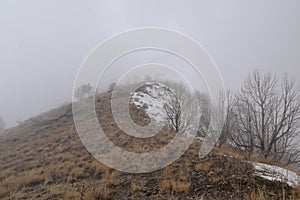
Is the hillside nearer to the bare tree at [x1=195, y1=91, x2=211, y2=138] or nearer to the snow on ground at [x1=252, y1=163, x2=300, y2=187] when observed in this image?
the snow on ground at [x1=252, y1=163, x2=300, y2=187]

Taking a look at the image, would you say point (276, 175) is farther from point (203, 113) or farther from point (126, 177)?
point (203, 113)

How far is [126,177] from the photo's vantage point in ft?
26.0

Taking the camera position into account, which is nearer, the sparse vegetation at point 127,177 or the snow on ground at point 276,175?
the sparse vegetation at point 127,177

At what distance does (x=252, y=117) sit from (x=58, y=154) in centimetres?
1229

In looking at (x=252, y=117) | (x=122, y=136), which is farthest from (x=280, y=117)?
(x=122, y=136)

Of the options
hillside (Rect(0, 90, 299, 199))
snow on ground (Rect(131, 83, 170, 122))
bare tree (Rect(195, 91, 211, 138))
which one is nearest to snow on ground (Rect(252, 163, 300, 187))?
hillside (Rect(0, 90, 299, 199))

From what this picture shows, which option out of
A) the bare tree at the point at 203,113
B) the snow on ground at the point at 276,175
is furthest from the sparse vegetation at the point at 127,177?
the bare tree at the point at 203,113

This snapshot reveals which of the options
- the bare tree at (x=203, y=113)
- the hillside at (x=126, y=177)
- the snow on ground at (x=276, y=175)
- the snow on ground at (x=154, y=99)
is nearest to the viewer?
the hillside at (x=126, y=177)

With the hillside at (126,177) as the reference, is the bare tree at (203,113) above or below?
above

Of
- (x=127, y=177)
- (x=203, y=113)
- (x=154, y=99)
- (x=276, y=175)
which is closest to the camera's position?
(x=276, y=175)

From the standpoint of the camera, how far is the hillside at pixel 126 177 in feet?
19.7

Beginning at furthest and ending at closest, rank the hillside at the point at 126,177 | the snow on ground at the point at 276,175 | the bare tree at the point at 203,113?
the bare tree at the point at 203,113 → the snow on ground at the point at 276,175 → the hillside at the point at 126,177

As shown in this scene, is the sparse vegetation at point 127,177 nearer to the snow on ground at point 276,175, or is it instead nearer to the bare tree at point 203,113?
the snow on ground at point 276,175

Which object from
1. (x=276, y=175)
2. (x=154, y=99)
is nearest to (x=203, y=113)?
(x=154, y=99)
